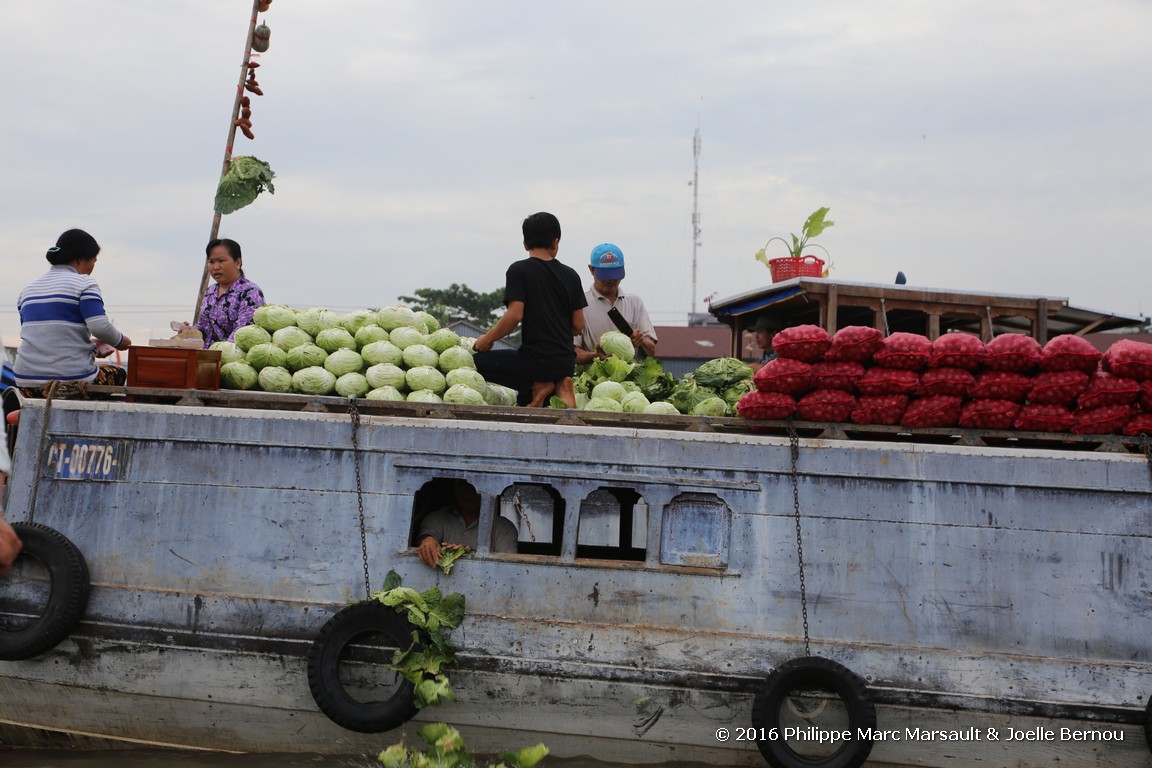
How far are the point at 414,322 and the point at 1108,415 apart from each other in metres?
3.83

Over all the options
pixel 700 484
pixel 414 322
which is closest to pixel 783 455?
pixel 700 484

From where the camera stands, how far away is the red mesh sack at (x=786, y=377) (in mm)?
4719

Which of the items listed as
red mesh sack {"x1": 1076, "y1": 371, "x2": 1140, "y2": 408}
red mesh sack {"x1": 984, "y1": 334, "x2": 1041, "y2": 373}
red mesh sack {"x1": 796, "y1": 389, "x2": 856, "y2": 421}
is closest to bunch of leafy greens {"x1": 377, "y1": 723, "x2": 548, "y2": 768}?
red mesh sack {"x1": 796, "y1": 389, "x2": 856, "y2": 421}

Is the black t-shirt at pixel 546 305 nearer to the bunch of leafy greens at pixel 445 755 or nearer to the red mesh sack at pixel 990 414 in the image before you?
the red mesh sack at pixel 990 414

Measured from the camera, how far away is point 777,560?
461cm

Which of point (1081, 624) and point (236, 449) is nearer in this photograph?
point (1081, 624)

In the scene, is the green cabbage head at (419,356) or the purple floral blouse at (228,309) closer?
the green cabbage head at (419,356)

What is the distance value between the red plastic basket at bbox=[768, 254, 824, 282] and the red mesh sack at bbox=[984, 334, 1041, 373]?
2.48 meters

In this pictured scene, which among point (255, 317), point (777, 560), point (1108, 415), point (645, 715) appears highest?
point (255, 317)

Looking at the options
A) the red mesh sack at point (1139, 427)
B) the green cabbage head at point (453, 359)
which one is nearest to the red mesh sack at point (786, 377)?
the red mesh sack at point (1139, 427)

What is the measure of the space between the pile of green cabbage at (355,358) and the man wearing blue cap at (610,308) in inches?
42.7

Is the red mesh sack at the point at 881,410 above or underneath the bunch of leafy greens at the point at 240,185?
underneath

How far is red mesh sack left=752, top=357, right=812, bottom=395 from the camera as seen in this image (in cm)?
472

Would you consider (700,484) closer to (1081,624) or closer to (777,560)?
(777,560)
